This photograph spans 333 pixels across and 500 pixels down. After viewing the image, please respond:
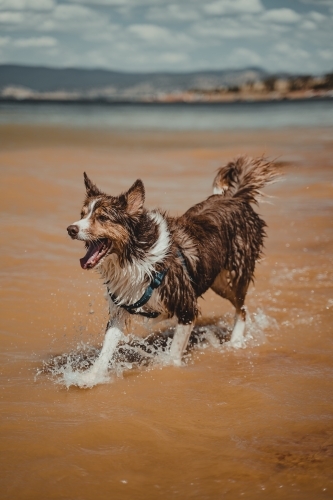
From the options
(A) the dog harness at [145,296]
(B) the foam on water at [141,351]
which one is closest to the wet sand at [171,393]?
(B) the foam on water at [141,351]

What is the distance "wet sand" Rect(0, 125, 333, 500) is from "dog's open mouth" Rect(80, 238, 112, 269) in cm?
97

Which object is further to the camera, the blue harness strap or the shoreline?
the shoreline

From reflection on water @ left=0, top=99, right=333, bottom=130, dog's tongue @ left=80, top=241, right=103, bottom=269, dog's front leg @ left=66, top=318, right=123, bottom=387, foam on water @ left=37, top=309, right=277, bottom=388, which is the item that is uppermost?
reflection on water @ left=0, top=99, right=333, bottom=130

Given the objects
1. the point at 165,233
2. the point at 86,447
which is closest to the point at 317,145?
the point at 165,233

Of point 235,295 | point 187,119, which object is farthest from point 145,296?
point 187,119

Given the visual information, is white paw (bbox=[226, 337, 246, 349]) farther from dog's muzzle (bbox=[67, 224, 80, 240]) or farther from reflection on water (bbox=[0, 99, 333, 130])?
reflection on water (bbox=[0, 99, 333, 130])

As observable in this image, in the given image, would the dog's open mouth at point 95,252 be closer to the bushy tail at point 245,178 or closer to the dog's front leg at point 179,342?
the dog's front leg at point 179,342

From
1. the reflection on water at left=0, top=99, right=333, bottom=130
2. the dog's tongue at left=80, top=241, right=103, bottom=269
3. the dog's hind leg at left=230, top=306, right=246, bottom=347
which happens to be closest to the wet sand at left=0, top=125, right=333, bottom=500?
the dog's hind leg at left=230, top=306, right=246, bottom=347

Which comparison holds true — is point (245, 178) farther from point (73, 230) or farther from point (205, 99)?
point (205, 99)

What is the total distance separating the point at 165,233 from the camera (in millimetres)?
5742

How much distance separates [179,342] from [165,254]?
31.3 inches

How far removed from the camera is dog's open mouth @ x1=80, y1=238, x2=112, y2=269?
17.3 ft

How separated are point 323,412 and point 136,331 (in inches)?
103

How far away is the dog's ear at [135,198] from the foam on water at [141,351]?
3.48 ft
